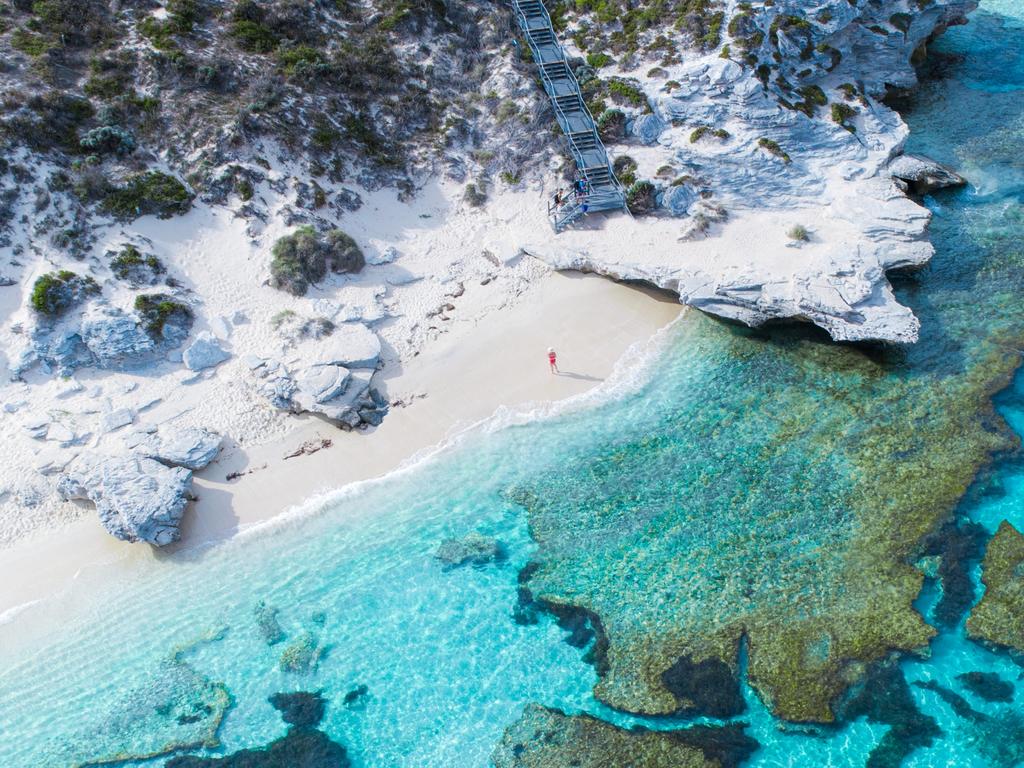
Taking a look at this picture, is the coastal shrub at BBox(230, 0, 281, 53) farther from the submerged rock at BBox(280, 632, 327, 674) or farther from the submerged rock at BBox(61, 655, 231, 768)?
the submerged rock at BBox(61, 655, 231, 768)

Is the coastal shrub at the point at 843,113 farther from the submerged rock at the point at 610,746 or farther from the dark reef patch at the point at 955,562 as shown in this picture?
the submerged rock at the point at 610,746

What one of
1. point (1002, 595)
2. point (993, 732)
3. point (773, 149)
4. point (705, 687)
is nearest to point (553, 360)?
point (705, 687)

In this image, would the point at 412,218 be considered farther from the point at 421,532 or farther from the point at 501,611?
the point at 501,611

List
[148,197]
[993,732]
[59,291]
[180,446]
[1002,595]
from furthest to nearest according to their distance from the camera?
[148,197] → [59,291] → [180,446] → [1002,595] → [993,732]

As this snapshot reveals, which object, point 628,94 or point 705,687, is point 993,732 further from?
point 628,94

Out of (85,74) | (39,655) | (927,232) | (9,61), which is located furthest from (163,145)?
A: (927,232)

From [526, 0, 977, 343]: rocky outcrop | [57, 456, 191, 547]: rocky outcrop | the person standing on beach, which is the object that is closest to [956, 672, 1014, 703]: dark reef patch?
[526, 0, 977, 343]: rocky outcrop

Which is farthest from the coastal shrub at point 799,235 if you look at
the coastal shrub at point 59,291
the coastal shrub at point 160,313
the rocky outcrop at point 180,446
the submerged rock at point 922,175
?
the coastal shrub at point 59,291
